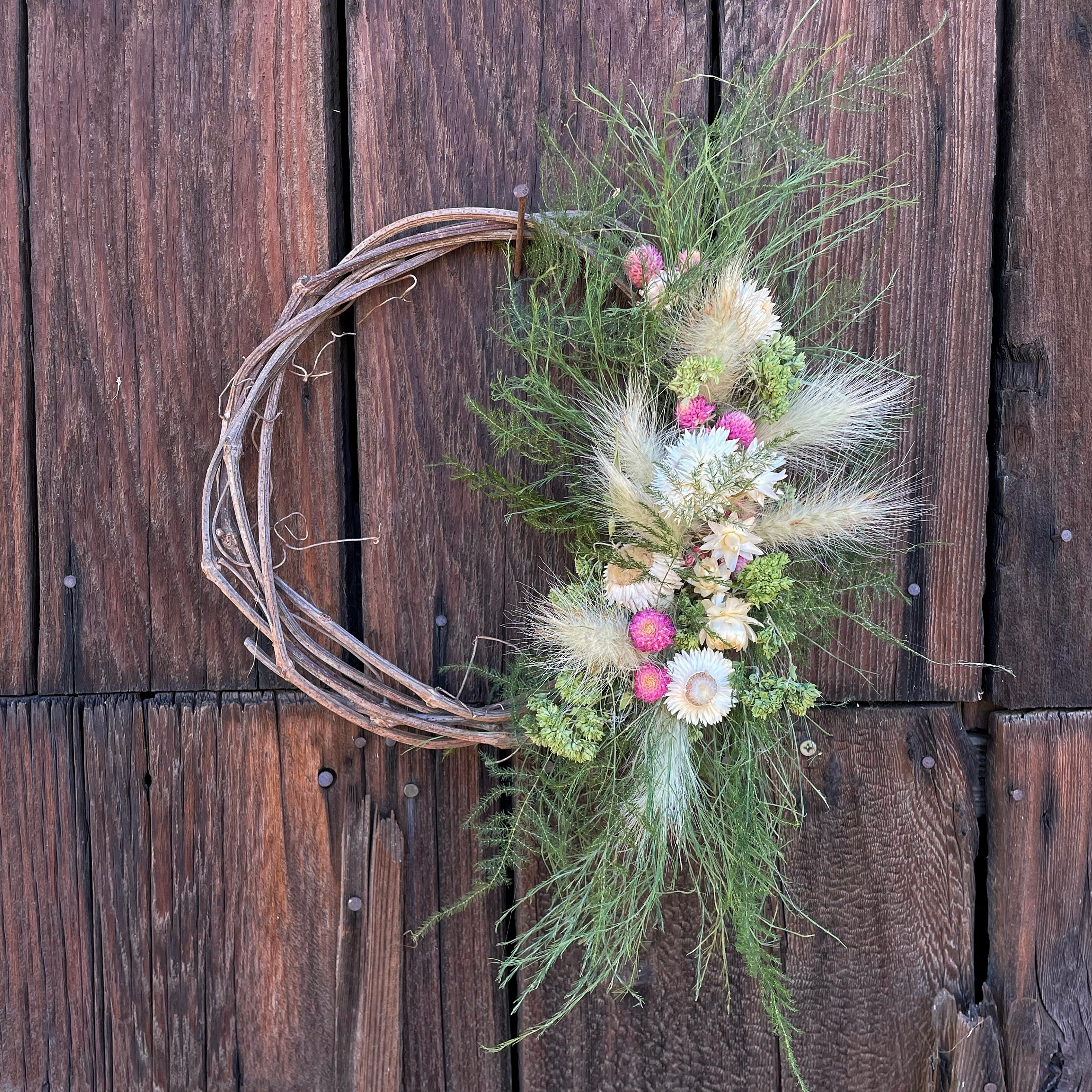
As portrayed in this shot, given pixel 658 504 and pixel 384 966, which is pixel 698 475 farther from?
pixel 384 966

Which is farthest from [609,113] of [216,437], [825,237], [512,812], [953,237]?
[512,812]

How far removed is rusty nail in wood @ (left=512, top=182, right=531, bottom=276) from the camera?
38.8 inches

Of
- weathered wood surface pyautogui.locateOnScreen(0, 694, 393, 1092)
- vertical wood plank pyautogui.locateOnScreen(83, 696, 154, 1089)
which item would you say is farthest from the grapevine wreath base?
vertical wood plank pyautogui.locateOnScreen(83, 696, 154, 1089)

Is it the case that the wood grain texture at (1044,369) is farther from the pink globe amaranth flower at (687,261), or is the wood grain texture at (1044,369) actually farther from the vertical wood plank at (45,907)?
the vertical wood plank at (45,907)

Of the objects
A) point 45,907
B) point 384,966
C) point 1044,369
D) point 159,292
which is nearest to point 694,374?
point 1044,369

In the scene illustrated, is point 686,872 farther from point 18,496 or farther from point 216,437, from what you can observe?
point 18,496

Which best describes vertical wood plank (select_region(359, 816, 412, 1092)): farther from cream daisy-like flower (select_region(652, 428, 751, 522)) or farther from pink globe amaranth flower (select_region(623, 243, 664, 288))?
pink globe amaranth flower (select_region(623, 243, 664, 288))

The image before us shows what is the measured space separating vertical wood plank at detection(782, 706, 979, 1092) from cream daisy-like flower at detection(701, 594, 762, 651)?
0.28 m

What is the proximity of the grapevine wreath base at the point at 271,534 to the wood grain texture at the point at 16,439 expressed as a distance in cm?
27

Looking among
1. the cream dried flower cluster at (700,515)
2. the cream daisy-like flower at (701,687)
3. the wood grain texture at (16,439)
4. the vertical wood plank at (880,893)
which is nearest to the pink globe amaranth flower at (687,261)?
the cream dried flower cluster at (700,515)

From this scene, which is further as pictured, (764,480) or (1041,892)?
(1041,892)

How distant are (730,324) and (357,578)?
57 cm

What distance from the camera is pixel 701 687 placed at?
36.5 inches

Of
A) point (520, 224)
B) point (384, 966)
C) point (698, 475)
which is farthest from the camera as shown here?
point (384, 966)
